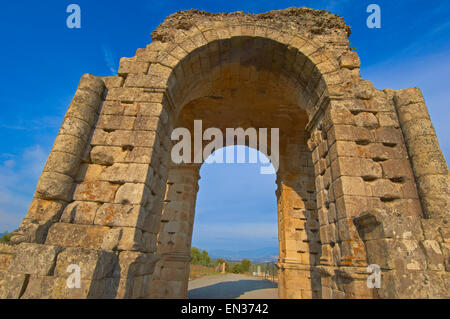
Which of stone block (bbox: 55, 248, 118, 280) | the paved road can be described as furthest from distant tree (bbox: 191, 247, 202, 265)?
stone block (bbox: 55, 248, 118, 280)

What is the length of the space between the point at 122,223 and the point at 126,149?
52.9 inches

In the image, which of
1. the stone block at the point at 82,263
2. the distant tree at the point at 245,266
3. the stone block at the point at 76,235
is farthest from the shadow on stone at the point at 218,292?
the distant tree at the point at 245,266

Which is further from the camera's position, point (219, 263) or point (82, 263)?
point (219, 263)

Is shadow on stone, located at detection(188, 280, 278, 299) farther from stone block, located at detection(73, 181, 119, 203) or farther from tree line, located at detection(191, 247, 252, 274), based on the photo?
tree line, located at detection(191, 247, 252, 274)

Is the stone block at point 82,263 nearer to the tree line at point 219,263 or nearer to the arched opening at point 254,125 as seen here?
the arched opening at point 254,125

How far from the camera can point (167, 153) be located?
513cm

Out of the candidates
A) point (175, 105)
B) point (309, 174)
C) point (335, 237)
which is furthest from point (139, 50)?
point (309, 174)

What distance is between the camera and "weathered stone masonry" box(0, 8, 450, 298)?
2914mm

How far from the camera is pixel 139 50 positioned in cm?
512

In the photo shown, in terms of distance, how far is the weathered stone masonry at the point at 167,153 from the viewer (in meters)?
2.91

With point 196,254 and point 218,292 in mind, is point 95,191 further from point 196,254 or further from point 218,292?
point 196,254

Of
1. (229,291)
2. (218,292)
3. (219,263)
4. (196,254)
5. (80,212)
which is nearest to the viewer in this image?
(80,212)

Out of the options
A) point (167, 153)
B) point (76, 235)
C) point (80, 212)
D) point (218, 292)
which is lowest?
point (218, 292)

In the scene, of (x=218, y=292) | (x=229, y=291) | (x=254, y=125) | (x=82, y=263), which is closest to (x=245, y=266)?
(x=229, y=291)
